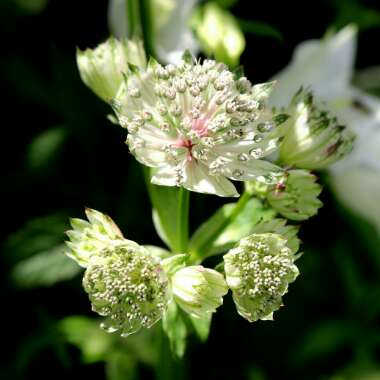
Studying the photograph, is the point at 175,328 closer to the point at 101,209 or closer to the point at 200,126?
the point at 200,126

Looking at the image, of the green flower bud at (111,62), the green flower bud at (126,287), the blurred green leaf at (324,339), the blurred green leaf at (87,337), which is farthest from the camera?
the blurred green leaf at (324,339)

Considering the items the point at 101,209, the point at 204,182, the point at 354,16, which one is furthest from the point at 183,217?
the point at 354,16

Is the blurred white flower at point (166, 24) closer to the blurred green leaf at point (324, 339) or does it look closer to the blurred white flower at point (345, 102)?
the blurred white flower at point (345, 102)

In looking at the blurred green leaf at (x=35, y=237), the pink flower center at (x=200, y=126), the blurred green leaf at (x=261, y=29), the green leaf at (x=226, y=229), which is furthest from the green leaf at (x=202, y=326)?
the blurred green leaf at (x=261, y=29)

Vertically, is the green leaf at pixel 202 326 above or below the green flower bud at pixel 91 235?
below

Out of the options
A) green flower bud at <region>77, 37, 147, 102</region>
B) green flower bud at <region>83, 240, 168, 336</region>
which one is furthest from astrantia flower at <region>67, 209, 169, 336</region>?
green flower bud at <region>77, 37, 147, 102</region>

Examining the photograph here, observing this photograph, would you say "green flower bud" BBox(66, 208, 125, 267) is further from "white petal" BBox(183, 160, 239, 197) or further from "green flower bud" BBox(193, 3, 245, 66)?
"green flower bud" BBox(193, 3, 245, 66)

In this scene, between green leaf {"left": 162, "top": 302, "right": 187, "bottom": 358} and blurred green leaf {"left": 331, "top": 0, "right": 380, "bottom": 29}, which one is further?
blurred green leaf {"left": 331, "top": 0, "right": 380, "bottom": 29}
